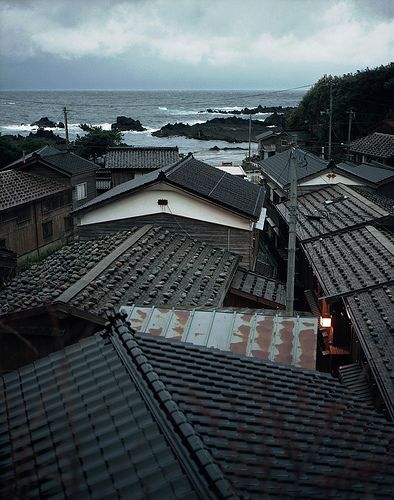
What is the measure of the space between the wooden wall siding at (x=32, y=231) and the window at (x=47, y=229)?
0.60 feet

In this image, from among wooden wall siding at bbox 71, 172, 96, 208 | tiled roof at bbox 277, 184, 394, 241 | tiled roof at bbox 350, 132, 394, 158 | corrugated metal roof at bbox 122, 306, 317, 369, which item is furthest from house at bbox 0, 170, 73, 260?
tiled roof at bbox 350, 132, 394, 158

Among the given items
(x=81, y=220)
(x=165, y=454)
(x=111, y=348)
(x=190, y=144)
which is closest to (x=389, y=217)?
(x=81, y=220)

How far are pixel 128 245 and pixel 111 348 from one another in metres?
10.7

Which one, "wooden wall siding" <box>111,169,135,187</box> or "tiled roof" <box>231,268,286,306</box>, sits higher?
"wooden wall siding" <box>111,169,135,187</box>

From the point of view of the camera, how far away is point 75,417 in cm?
618

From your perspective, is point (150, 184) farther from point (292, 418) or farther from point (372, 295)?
point (292, 418)

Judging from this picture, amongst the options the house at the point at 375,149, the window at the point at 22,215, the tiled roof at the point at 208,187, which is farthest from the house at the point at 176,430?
the house at the point at 375,149

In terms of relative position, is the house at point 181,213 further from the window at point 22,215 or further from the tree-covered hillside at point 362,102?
the tree-covered hillside at point 362,102

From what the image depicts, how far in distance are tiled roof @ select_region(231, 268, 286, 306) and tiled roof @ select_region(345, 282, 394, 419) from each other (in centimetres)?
268

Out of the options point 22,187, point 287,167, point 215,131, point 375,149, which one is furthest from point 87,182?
point 215,131

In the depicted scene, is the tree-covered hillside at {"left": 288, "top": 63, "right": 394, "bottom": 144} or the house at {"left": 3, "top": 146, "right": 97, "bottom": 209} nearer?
the house at {"left": 3, "top": 146, "right": 97, "bottom": 209}

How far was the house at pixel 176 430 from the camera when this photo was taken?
5.04 m

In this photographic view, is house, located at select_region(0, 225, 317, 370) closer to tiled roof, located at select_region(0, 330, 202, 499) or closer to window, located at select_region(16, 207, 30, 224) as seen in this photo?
tiled roof, located at select_region(0, 330, 202, 499)

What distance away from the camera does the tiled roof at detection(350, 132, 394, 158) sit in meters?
41.7
